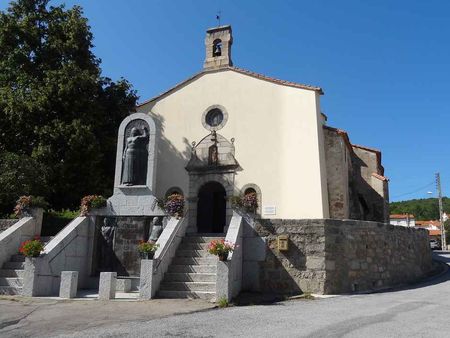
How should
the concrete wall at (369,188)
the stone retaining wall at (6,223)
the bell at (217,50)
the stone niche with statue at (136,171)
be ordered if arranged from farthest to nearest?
1. the concrete wall at (369,188)
2. the bell at (217,50)
3. the stone retaining wall at (6,223)
4. the stone niche with statue at (136,171)

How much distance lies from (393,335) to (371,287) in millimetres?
5719

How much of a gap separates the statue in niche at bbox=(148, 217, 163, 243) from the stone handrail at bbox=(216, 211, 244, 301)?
202 cm

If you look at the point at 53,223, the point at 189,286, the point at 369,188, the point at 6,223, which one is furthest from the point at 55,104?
the point at 369,188

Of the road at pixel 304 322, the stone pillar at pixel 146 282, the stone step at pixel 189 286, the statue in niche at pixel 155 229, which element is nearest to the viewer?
the road at pixel 304 322

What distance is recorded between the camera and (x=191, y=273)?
9742mm

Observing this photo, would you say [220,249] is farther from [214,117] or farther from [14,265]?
[214,117]

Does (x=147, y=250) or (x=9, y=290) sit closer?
(x=147, y=250)

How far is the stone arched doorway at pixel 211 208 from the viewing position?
A: 53.7ft

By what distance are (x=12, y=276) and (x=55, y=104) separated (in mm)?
9195

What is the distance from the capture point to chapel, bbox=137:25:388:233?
49.4 feet

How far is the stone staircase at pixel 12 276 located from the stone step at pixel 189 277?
334 cm

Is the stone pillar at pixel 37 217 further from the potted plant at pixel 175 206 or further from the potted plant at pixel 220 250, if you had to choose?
the potted plant at pixel 220 250

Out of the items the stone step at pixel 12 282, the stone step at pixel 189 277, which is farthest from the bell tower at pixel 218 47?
the stone step at pixel 12 282

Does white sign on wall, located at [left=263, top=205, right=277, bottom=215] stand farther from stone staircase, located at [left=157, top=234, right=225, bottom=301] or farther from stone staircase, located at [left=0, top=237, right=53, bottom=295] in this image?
stone staircase, located at [left=0, top=237, right=53, bottom=295]
